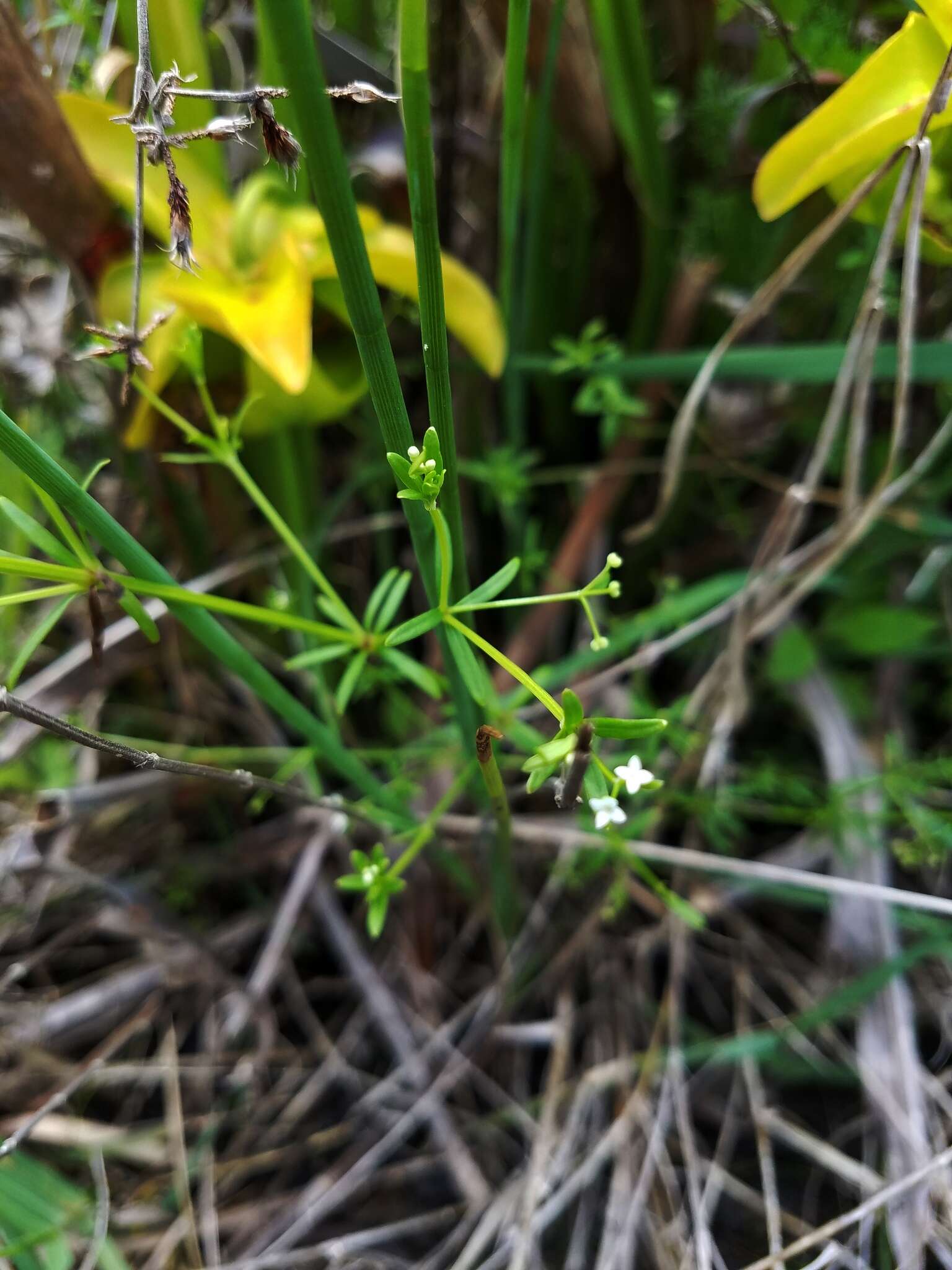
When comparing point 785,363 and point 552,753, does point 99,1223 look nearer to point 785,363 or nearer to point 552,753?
point 552,753

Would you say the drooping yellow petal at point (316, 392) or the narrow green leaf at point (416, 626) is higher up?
the drooping yellow petal at point (316, 392)

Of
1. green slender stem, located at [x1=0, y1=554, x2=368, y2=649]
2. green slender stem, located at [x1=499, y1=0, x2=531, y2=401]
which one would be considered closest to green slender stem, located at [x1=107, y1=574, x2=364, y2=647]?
green slender stem, located at [x1=0, y1=554, x2=368, y2=649]

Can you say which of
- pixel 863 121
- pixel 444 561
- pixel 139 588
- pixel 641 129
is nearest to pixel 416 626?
pixel 444 561

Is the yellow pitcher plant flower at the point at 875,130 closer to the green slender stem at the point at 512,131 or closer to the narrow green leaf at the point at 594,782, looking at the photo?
the green slender stem at the point at 512,131

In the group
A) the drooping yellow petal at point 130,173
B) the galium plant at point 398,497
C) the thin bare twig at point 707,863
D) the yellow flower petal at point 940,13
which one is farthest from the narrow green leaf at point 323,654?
the yellow flower petal at point 940,13

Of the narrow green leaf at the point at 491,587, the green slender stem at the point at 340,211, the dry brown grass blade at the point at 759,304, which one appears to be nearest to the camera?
the green slender stem at the point at 340,211

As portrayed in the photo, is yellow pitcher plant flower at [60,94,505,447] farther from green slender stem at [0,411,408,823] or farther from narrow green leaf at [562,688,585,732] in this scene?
narrow green leaf at [562,688,585,732]

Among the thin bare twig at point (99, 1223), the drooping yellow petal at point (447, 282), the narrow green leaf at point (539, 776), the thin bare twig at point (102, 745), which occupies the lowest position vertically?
the thin bare twig at point (99, 1223)
